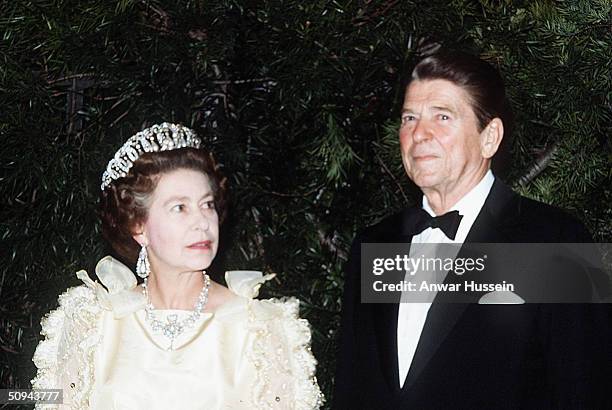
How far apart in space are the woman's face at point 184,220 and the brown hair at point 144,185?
0.06 ft

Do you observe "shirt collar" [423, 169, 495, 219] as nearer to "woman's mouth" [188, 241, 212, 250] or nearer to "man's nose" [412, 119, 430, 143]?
"man's nose" [412, 119, 430, 143]

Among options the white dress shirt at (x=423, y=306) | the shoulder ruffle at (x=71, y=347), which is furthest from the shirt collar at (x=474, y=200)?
the shoulder ruffle at (x=71, y=347)

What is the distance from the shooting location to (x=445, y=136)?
2.08 metres

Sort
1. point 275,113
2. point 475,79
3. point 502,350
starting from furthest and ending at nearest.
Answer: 1. point 275,113
2. point 475,79
3. point 502,350

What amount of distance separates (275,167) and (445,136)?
675 millimetres

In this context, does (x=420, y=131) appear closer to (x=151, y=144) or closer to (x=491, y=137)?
(x=491, y=137)

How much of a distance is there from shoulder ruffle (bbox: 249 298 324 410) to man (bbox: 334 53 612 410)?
0.32 ft

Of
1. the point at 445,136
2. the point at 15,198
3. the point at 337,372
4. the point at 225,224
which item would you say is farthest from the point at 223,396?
the point at 15,198

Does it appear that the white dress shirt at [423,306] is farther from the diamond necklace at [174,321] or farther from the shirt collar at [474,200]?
the diamond necklace at [174,321]

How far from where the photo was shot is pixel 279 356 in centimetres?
222

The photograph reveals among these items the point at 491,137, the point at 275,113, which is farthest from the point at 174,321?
the point at 491,137

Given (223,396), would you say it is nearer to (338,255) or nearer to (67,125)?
(338,255)

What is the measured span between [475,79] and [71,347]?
3.74 ft

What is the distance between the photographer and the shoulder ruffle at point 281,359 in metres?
2.19
